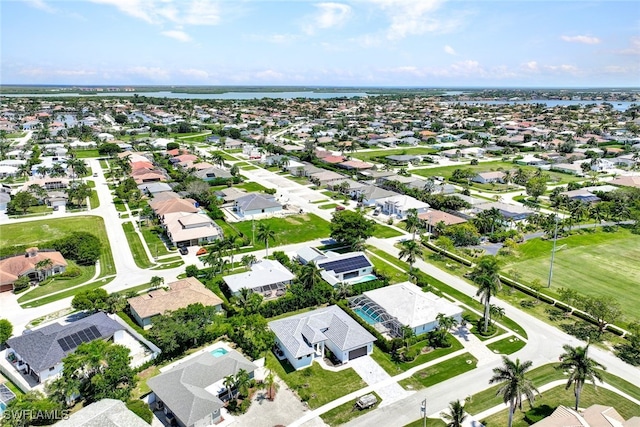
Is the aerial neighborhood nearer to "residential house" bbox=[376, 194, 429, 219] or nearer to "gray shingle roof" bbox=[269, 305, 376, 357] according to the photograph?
"gray shingle roof" bbox=[269, 305, 376, 357]

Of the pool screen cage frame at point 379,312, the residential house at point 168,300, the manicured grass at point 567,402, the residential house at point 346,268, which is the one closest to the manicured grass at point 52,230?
the residential house at point 168,300

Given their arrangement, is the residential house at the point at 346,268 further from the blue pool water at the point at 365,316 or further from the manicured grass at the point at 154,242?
the manicured grass at the point at 154,242

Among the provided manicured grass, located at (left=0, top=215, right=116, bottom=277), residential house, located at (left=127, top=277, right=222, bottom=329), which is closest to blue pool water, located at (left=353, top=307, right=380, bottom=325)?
residential house, located at (left=127, top=277, right=222, bottom=329)

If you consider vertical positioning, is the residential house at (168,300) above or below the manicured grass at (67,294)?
above

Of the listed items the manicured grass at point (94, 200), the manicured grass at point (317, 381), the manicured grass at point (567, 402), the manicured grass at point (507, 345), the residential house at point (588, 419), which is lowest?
the manicured grass at point (317, 381)

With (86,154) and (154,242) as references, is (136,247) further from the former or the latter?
(86,154)

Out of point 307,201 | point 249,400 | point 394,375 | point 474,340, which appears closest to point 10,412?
point 249,400

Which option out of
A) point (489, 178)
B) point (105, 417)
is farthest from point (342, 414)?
point (489, 178)

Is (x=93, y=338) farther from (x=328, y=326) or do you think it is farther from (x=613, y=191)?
(x=613, y=191)
